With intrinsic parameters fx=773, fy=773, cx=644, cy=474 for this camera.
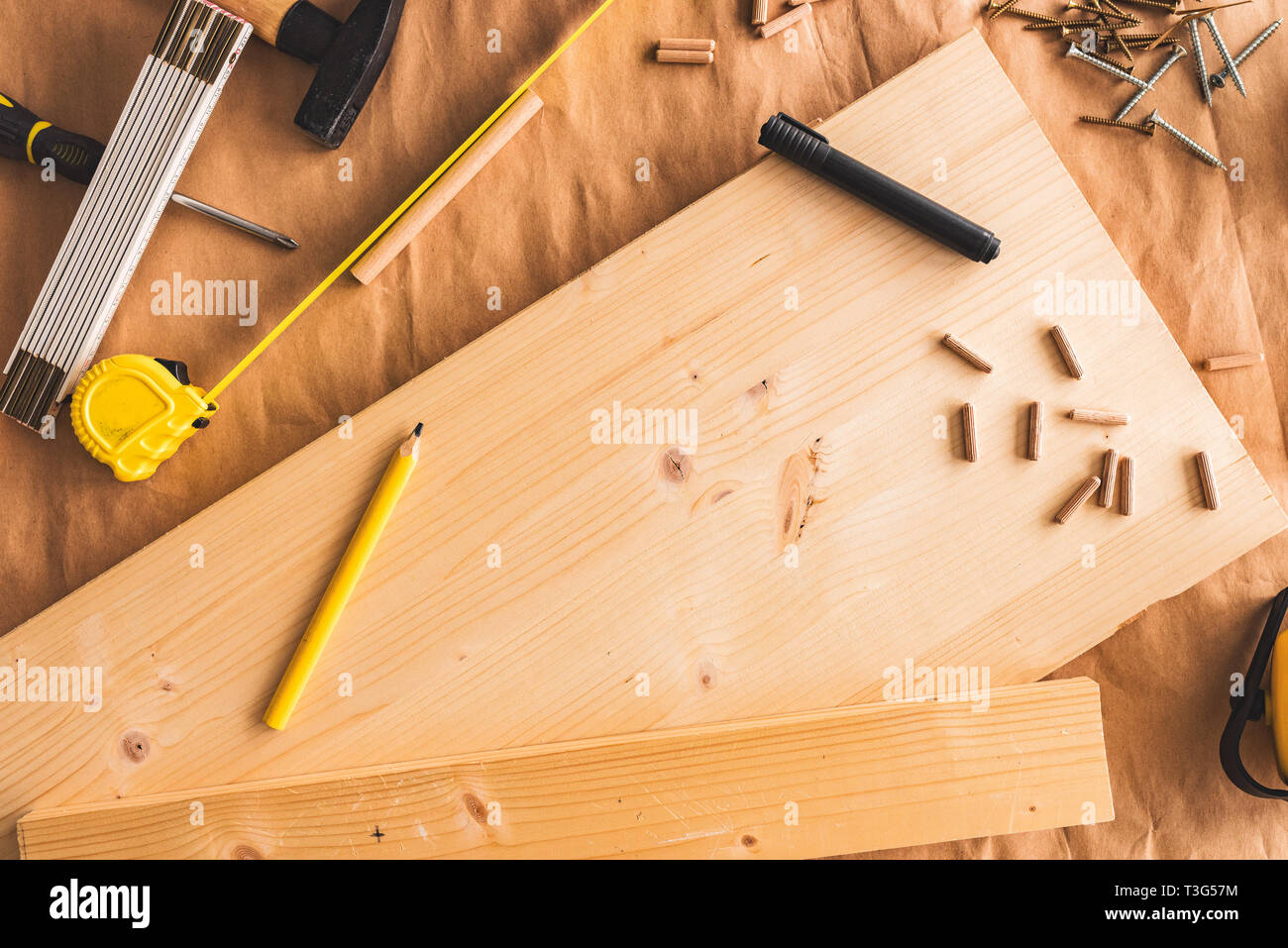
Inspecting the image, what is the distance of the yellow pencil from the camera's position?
96 centimetres

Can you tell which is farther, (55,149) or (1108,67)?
(1108,67)

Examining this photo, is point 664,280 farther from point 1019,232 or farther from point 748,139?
point 1019,232

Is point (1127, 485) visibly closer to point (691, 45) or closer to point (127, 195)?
point (691, 45)

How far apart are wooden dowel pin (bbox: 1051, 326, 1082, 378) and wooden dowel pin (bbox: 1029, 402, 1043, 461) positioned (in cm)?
6

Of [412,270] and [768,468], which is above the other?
[412,270]

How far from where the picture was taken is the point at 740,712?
38.5 inches

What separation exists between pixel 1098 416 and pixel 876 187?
16.2 inches

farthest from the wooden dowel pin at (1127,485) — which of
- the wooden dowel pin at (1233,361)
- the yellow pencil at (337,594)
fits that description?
the yellow pencil at (337,594)

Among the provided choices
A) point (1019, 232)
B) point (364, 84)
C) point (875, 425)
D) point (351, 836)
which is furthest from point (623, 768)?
point (364, 84)

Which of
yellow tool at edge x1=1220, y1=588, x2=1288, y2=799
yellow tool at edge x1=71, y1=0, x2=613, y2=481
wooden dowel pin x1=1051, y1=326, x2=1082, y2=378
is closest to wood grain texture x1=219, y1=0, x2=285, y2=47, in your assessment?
yellow tool at edge x1=71, y1=0, x2=613, y2=481

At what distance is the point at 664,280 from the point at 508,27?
1.53 ft

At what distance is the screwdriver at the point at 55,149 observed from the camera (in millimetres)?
1037

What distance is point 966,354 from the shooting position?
0.99 metres

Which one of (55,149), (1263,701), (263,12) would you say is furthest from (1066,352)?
(55,149)
